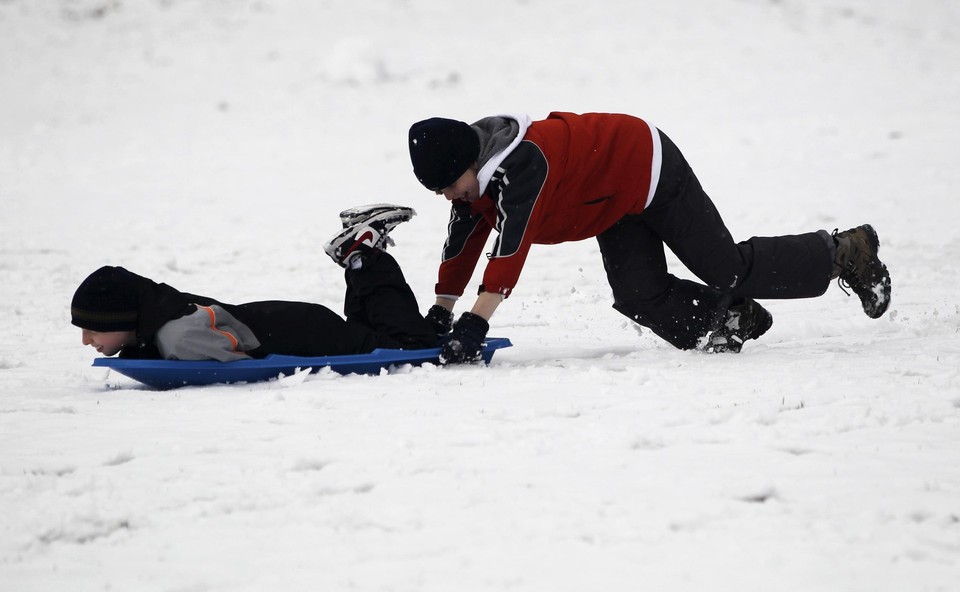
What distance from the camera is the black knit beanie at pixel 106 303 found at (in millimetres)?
3586

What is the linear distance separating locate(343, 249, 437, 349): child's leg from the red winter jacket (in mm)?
466

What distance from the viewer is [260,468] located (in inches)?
102

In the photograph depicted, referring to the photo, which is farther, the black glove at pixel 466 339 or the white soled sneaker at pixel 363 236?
the white soled sneaker at pixel 363 236

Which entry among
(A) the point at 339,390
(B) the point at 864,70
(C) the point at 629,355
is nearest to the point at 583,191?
(C) the point at 629,355

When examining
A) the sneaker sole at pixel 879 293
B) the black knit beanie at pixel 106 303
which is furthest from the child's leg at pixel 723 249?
the black knit beanie at pixel 106 303

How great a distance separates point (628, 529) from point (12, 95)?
14525 mm

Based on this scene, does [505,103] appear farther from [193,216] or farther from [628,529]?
[628,529]

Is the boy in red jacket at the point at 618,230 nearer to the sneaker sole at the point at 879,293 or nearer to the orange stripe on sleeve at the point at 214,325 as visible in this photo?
the sneaker sole at the point at 879,293

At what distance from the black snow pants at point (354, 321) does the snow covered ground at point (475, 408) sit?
0.30 m

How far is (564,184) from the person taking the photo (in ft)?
12.7

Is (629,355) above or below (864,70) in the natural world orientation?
below

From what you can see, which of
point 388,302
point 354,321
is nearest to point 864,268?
point 388,302

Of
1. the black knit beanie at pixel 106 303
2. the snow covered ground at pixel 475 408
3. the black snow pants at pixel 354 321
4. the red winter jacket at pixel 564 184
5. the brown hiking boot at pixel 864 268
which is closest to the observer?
the snow covered ground at pixel 475 408

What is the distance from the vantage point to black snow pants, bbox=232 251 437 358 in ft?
13.0
